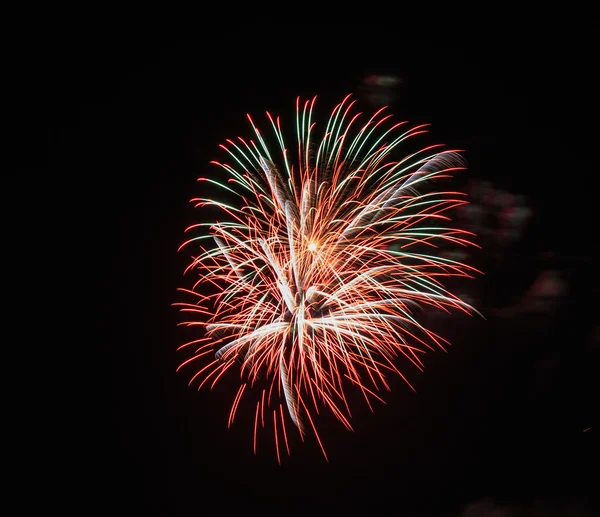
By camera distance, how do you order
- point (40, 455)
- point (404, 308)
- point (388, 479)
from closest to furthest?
point (404, 308) → point (388, 479) → point (40, 455)

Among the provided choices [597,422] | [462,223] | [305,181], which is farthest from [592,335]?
[305,181]

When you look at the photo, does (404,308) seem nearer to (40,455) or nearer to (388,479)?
(388,479)

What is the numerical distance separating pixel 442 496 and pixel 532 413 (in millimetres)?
1615

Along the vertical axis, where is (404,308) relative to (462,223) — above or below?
below

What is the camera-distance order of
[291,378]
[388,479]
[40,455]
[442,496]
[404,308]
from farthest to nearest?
[40,455] → [388,479] → [442,496] → [291,378] → [404,308]

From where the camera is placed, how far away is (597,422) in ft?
22.5

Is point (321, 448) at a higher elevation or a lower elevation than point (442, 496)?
higher

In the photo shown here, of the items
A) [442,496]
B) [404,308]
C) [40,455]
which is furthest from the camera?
[40,455]

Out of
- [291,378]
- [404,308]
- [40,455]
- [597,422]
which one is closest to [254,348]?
[291,378]

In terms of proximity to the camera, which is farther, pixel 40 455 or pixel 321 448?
pixel 40 455

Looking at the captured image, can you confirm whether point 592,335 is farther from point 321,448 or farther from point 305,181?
point 321,448

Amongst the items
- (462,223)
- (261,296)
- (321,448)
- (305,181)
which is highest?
(305,181)

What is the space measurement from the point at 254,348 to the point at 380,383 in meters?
2.18

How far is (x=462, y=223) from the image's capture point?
7.23 m
